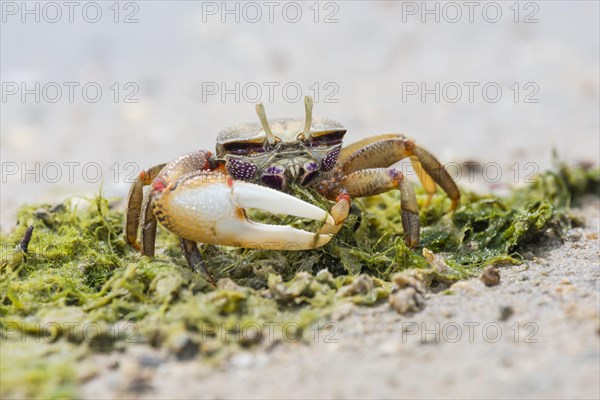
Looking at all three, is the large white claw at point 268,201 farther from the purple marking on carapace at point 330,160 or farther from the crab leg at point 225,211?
the purple marking on carapace at point 330,160

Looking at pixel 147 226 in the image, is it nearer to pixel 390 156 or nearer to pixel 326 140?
pixel 326 140

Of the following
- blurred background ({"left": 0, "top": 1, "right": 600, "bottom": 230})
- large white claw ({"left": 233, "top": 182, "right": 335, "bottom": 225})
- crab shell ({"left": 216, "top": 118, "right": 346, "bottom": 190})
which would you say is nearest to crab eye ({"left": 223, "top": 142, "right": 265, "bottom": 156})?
crab shell ({"left": 216, "top": 118, "right": 346, "bottom": 190})

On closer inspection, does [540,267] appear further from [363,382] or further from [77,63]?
[77,63]

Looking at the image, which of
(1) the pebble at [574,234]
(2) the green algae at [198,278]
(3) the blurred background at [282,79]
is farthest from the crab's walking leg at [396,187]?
(3) the blurred background at [282,79]

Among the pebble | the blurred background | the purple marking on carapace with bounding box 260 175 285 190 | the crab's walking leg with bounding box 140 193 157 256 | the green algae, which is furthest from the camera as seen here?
the blurred background

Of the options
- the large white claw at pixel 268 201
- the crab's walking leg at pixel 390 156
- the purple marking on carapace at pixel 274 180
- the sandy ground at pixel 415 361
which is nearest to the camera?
the sandy ground at pixel 415 361

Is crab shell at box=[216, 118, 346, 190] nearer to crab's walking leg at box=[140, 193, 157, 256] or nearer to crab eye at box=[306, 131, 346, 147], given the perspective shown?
crab eye at box=[306, 131, 346, 147]

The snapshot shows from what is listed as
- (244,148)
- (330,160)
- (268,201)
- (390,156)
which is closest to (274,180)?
(244,148)

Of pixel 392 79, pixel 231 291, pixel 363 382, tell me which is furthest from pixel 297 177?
pixel 392 79
